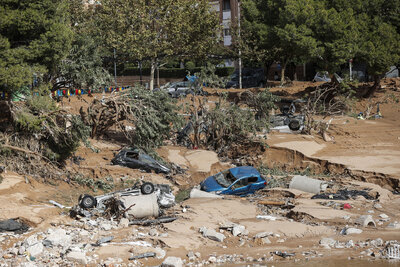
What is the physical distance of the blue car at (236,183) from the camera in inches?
817

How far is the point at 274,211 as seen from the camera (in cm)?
1875

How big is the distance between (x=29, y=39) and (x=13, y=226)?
9.12m

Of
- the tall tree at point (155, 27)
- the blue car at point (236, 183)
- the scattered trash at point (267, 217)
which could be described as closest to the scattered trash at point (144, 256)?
the scattered trash at point (267, 217)

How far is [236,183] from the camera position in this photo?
20812 mm

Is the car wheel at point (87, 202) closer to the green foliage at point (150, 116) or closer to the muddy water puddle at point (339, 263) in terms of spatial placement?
the muddy water puddle at point (339, 263)

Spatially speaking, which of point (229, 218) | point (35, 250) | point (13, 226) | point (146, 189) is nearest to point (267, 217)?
point (229, 218)

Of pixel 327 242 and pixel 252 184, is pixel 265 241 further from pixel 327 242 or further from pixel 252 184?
pixel 252 184

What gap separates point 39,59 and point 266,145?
11994 mm

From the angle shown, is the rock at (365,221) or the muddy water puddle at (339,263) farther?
the rock at (365,221)

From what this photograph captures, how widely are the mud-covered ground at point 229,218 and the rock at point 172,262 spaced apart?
20.1 inches

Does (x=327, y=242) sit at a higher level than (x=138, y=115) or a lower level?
lower

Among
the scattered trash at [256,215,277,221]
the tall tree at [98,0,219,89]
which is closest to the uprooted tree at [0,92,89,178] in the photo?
the scattered trash at [256,215,277,221]

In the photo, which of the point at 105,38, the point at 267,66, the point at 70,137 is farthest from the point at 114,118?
the point at 267,66

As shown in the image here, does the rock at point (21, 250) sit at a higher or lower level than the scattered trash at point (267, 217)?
higher
